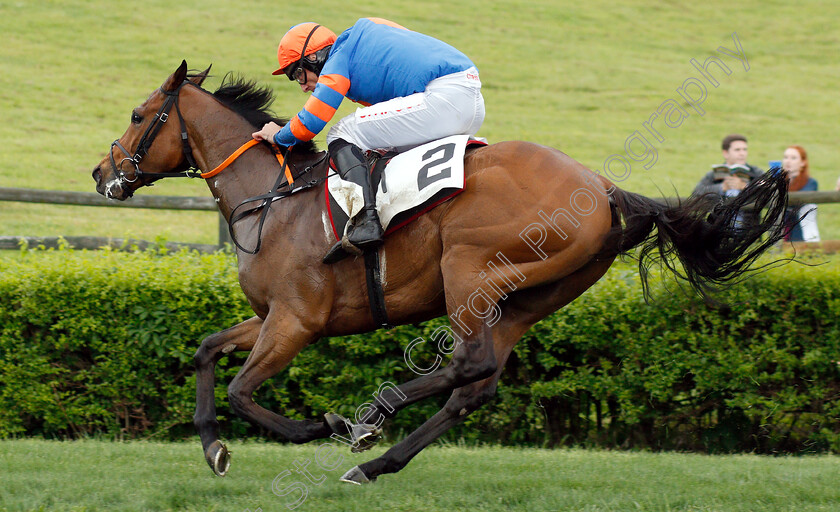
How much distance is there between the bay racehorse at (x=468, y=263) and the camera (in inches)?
162

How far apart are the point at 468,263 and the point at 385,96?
1010mm

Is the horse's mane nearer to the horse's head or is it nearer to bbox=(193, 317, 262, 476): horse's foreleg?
the horse's head

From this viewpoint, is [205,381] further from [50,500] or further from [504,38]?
[504,38]

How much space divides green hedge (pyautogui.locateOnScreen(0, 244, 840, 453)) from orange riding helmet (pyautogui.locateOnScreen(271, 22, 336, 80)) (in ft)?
5.62

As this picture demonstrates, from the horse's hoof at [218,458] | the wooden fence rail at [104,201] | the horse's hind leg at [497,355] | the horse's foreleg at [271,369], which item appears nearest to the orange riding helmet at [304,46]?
the horse's foreleg at [271,369]

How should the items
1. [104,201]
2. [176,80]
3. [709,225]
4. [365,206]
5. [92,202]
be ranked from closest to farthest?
[365,206]
[709,225]
[176,80]
[104,201]
[92,202]

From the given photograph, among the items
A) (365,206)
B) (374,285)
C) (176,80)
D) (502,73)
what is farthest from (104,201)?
(502,73)

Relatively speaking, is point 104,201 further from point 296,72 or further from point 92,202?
point 296,72

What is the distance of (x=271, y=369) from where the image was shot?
4270mm

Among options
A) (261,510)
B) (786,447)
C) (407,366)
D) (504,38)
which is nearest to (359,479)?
(261,510)

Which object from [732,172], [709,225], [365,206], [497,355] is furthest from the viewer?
[732,172]

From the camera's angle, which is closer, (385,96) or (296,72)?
(385,96)

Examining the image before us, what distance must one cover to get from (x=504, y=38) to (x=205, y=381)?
22399mm

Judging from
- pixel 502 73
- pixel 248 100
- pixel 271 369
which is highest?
pixel 502 73
